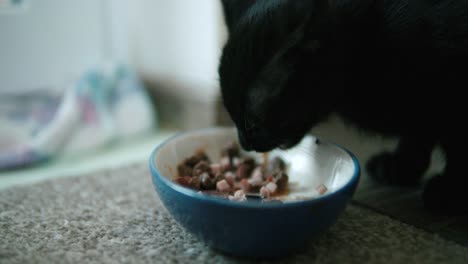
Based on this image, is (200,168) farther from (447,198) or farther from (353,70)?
(447,198)

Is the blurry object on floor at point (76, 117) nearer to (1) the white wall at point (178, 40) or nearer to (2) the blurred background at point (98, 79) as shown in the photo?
(2) the blurred background at point (98, 79)

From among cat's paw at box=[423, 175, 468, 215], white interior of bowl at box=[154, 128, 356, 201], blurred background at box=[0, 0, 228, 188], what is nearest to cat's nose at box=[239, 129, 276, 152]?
white interior of bowl at box=[154, 128, 356, 201]

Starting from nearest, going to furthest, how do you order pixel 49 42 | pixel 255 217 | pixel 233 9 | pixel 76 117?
1. pixel 255 217
2. pixel 233 9
3. pixel 76 117
4. pixel 49 42

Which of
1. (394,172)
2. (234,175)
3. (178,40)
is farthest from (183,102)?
(394,172)

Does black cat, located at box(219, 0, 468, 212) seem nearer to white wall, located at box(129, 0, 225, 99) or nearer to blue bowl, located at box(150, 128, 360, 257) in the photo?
blue bowl, located at box(150, 128, 360, 257)

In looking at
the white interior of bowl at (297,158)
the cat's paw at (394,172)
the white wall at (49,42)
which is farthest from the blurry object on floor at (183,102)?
the cat's paw at (394,172)

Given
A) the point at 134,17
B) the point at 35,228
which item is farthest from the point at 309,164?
the point at 134,17
